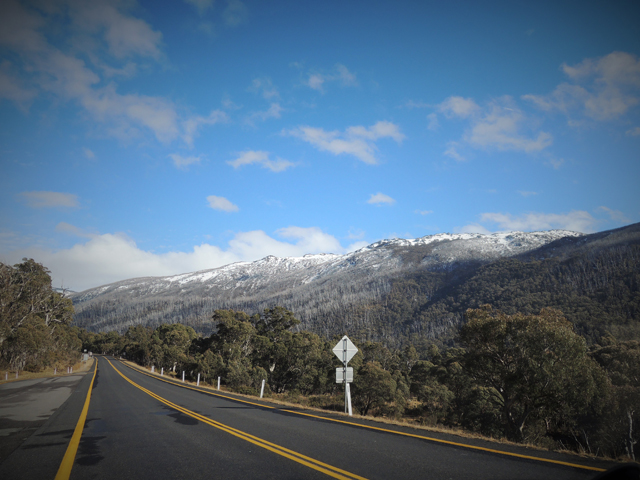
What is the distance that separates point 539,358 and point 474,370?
4.09m

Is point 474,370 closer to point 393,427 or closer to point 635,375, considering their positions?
point 393,427

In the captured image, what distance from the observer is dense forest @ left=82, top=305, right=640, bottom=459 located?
51.7ft

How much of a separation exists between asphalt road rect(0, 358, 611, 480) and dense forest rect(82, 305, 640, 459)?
2.63m

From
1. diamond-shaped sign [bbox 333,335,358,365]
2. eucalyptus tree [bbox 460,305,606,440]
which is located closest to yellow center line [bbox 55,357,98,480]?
diamond-shaped sign [bbox 333,335,358,365]

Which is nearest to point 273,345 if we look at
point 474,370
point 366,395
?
point 366,395

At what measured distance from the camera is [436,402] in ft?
140

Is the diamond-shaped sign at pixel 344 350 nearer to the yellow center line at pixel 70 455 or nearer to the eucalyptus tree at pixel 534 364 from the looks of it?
the yellow center line at pixel 70 455

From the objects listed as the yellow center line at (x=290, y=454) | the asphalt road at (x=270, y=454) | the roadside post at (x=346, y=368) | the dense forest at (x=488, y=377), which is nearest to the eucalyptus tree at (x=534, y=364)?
the dense forest at (x=488, y=377)

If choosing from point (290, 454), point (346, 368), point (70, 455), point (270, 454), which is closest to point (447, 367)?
point (346, 368)

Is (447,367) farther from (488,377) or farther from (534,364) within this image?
(534,364)

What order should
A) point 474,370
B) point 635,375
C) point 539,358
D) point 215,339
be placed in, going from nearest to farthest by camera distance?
point 539,358 < point 474,370 < point 635,375 < point 215,339

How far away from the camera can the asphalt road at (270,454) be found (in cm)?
527

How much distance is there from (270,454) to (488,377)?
16777 mm

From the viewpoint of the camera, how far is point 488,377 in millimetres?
18766
